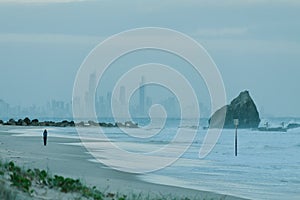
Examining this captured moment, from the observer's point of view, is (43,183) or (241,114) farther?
(241,114)

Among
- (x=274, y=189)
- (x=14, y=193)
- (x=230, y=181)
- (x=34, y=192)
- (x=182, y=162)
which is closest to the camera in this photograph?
(x=14, y=193)

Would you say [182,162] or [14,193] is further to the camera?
[182,162]

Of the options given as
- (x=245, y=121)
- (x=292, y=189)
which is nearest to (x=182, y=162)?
(x=292, y=189)

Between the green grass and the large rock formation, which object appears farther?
the large rock formation

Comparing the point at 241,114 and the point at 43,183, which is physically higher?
the point at 241,114

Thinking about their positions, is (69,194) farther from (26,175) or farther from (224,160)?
(224,160)

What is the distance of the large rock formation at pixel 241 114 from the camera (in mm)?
90438

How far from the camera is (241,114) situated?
9425 centimetres

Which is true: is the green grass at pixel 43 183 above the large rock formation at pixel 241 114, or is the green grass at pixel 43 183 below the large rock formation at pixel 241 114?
below

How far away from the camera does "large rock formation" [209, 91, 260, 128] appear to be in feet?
297

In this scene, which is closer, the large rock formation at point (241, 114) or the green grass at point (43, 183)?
the green grass at point (43, 183)

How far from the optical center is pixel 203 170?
25.0 metres

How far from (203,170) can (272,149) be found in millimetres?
17117

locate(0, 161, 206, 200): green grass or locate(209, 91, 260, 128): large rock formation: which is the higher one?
locate(209, 91, 260, 128): large rock formation
